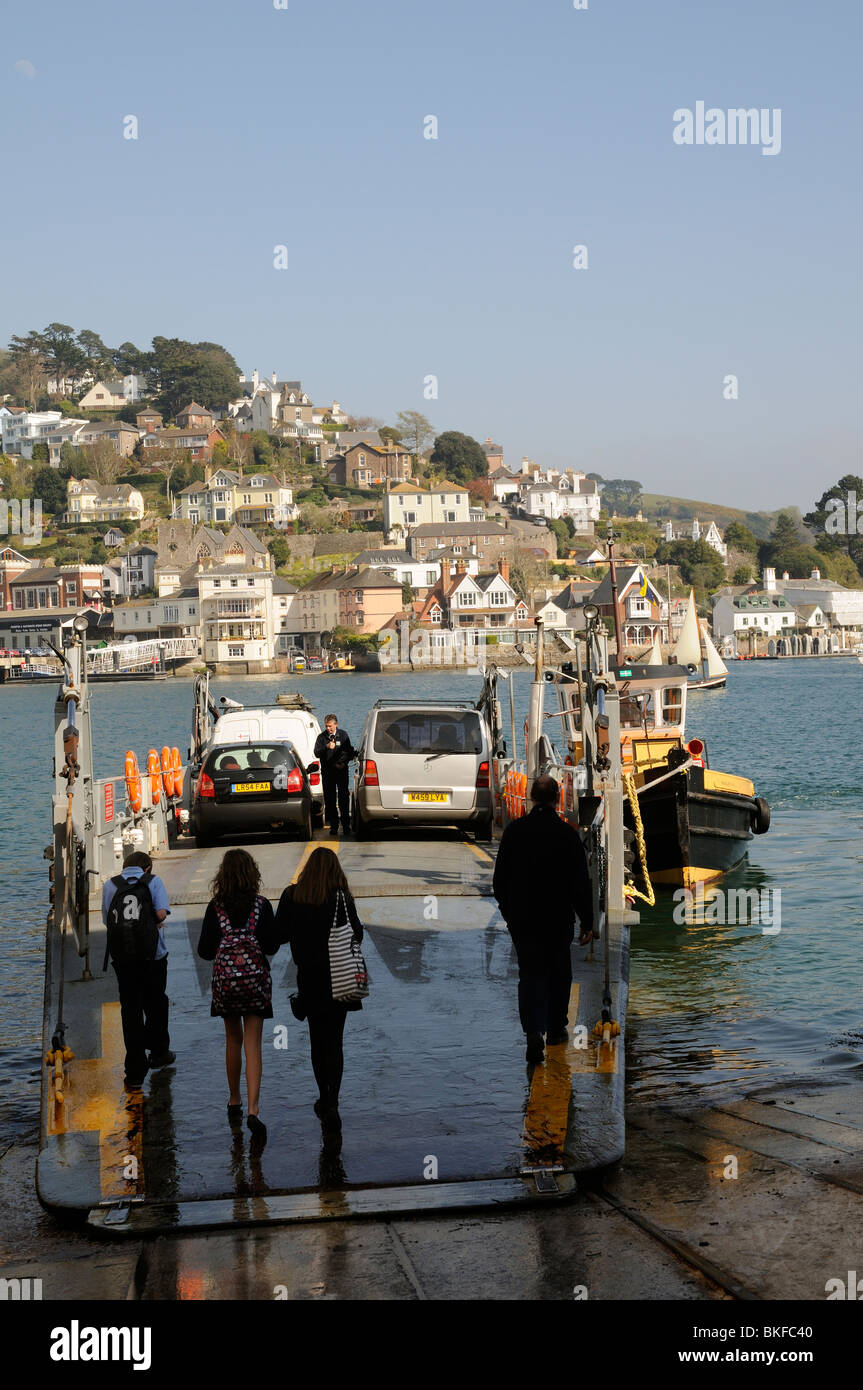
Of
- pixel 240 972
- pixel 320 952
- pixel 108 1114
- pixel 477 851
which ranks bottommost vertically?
pixel 108 1114

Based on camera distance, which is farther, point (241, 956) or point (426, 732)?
point (426, 732)

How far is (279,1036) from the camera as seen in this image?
1114 centimetres

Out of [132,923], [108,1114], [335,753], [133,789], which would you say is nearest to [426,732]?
[335,753]

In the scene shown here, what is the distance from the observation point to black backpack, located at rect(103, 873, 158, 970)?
982 cm

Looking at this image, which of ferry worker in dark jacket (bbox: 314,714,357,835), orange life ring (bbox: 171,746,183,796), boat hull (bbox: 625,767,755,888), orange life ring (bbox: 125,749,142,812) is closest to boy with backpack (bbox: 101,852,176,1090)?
orange life ring (bbox: 125,749,142,812)

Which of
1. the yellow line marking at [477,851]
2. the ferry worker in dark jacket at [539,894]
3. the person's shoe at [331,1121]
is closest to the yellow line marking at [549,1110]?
the ferry worker in dark jacket at [539,894]

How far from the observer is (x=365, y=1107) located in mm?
9391

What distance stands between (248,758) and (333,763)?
154 cm

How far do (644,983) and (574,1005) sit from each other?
831cm

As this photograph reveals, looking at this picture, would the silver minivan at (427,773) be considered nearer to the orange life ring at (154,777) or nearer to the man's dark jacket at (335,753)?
the man's dark jacket at (335,753)

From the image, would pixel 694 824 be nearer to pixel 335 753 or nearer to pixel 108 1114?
pixel 335 753

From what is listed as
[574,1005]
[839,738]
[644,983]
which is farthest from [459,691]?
[574,1005]

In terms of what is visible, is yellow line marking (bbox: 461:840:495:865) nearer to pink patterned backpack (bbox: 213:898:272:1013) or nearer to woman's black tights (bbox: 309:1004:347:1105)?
woman's black tights (bbox: 309:1004:347:1105)
